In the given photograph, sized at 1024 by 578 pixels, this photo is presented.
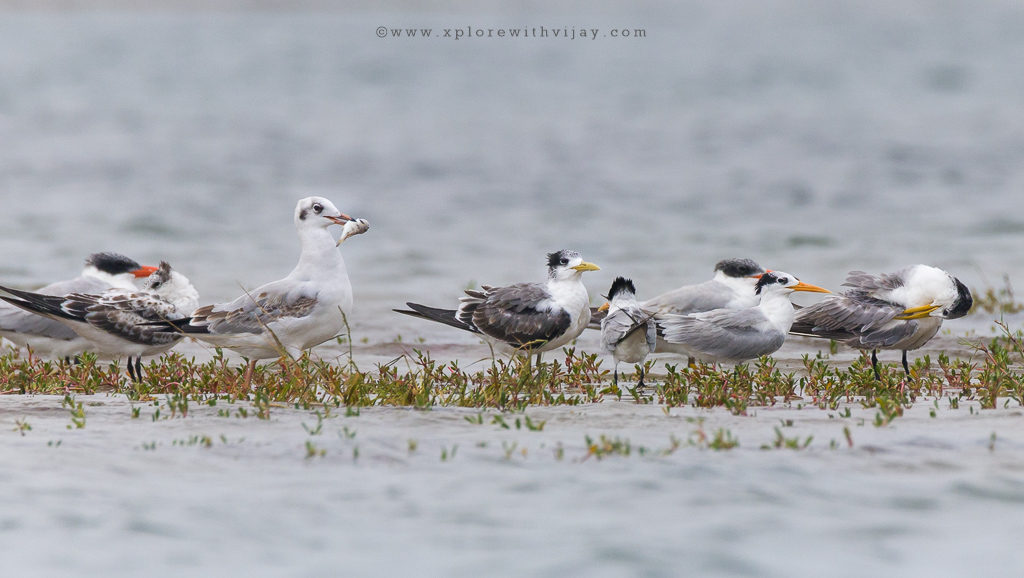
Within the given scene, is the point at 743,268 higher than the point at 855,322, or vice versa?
the point at 743,268

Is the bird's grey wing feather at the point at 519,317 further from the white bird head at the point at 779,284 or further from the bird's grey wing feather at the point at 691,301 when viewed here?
the white bird head at the point at 779,284

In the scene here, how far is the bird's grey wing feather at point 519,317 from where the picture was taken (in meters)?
11.1

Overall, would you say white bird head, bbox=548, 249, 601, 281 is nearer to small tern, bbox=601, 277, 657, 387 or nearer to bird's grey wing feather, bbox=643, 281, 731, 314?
small tern, bbox=601, 277, 657, 387

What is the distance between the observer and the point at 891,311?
11.5m

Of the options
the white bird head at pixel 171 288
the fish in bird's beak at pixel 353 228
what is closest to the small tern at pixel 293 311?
the fish in bird's beak at pixel 353 228

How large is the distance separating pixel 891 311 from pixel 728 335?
2.08m

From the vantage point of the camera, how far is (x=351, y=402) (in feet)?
29.6

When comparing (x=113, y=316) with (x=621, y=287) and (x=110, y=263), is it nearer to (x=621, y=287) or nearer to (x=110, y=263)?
(x=110, y=263)

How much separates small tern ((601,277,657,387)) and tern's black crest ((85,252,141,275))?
21.0 feet

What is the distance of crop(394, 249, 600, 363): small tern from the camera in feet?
36.4

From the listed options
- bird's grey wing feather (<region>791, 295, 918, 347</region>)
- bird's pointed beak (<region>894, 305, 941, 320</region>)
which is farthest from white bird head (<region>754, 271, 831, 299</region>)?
bird's pointed beak (<region>894, 305, 941, 320</region>)

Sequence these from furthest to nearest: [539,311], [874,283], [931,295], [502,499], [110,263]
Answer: [110,263]
[874,283]
[931,295]
[539,311]
[502,499]

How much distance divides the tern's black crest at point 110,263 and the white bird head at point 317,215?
3.74 meters

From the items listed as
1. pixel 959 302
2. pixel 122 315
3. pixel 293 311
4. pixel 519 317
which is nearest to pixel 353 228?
pixel 293 311
